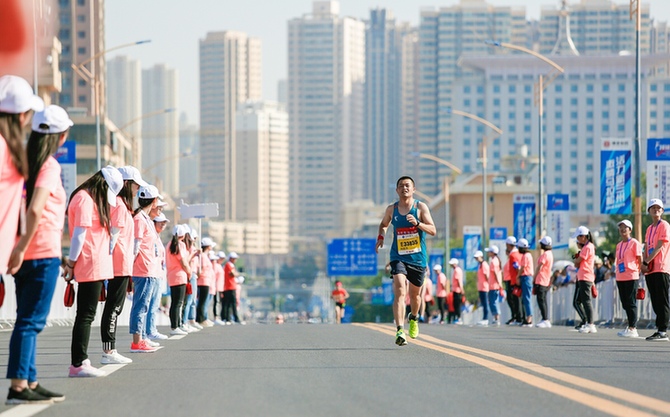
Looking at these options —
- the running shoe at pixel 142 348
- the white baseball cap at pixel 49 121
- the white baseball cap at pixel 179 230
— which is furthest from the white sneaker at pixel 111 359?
the white baseball cap at pixel 179 230

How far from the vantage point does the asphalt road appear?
863cm

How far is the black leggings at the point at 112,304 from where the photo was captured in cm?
1312

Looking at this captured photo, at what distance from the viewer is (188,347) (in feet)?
56.2

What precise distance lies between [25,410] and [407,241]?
8047mm

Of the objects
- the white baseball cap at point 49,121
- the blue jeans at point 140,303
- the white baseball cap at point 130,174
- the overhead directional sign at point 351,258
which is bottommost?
the overhead directional sign at point 351,258

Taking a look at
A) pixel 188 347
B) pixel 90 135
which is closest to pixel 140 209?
pixel 188 347

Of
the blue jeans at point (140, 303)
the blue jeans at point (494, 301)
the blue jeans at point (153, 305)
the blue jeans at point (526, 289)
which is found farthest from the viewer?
the blue jeans at point (494, 301)

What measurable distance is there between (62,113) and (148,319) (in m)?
9.08

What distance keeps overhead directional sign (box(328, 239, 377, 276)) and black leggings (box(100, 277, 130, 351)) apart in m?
66.0

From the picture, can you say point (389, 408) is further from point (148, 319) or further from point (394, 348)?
point (148, 319)

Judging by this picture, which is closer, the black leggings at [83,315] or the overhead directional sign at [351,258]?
the black leggings at [83,315]

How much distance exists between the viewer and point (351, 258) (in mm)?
80250

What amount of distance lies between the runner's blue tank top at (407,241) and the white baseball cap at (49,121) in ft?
23.7

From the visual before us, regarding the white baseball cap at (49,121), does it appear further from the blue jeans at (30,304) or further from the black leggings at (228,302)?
the black leggings at (228,302)
